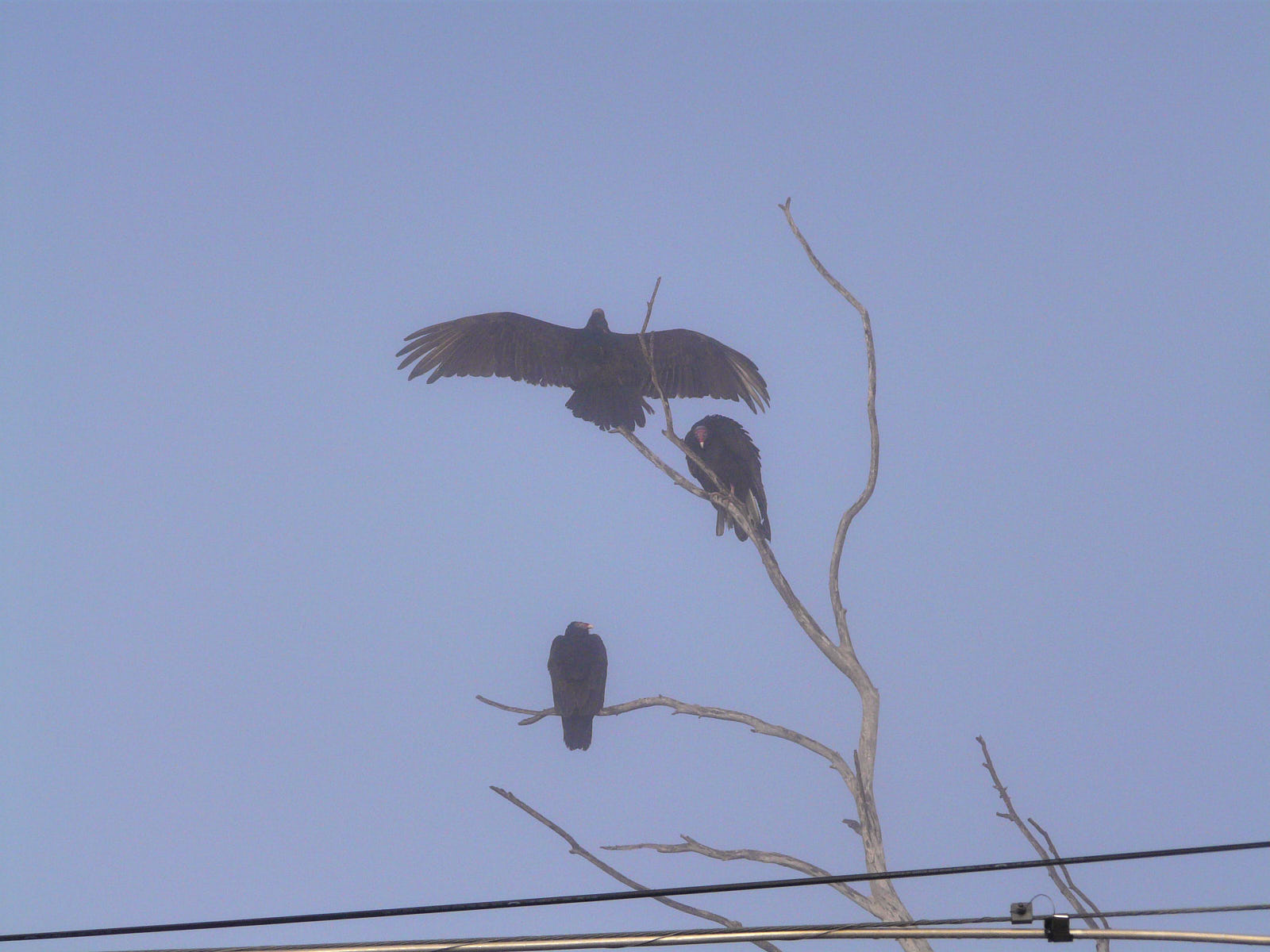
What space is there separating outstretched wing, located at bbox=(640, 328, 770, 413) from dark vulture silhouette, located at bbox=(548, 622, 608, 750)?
2173 mm

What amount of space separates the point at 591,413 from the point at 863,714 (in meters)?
3.26

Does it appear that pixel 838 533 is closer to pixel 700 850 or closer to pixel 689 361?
pixel 700 850

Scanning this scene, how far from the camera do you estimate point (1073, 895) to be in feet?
20.5

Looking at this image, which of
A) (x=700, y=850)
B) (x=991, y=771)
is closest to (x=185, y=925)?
(x=700, y=850)

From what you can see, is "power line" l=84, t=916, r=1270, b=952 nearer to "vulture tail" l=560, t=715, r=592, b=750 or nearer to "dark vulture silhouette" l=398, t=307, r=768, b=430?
"vulture tail" l=560, t=715, r=592, b=750

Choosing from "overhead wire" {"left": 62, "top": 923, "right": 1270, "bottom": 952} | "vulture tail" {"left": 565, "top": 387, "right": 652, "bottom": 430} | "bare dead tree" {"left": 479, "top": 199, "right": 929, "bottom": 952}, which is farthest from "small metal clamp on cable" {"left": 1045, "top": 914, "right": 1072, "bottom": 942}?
"vulture tail" {"left": 565, "top": 387, "right": 652, "bottom": 430}

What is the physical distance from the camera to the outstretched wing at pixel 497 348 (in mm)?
10289

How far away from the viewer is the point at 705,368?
1042 centimetres

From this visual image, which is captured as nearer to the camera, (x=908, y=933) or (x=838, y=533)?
(x=908, y=933)

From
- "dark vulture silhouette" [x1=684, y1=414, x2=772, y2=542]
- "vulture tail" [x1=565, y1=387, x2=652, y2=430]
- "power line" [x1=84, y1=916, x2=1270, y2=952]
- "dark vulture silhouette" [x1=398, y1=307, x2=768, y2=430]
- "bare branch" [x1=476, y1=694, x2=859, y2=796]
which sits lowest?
"power line" [x1=84, y1=916, x2=1270, y2=952]

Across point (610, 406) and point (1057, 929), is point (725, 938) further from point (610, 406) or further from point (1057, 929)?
point (610, 406)

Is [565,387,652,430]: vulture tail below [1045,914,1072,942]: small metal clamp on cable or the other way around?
the other way around

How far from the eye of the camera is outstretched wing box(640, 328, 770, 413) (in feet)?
34.0

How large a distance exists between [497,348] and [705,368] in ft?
Result: 5.17
